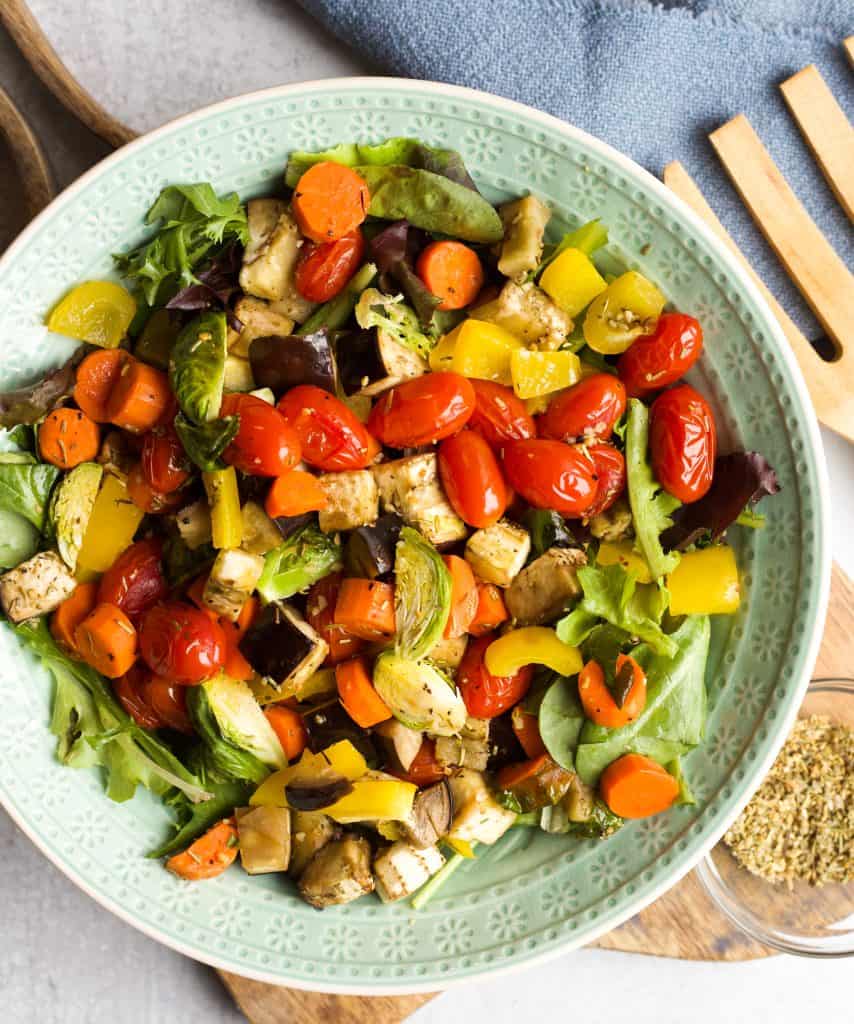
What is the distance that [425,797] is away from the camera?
261 cm

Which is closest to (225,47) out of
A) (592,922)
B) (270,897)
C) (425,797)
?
(425,797)

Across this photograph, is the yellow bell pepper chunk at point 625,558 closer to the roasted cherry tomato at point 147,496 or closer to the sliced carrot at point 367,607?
the sliced carrot at point 367,607

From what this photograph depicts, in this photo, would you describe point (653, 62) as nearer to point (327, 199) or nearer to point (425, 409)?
point (327, 199)

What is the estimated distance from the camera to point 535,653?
2.53 m

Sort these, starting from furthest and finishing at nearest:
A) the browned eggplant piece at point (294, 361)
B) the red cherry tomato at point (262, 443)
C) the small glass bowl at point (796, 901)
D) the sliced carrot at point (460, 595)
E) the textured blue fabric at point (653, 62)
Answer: the small glass bowl at point (796, 901), the textured blue fabric at point (653, 62), the sliced carrot at point (460, 595), the browned eggplant piece at point (294, 361), the red cherry tomato at point (262, 443)

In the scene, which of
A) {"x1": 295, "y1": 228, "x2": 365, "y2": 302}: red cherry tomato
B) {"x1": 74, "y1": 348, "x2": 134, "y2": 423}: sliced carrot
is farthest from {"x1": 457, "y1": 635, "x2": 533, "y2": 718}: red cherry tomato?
{"x1": 74, "y1": 348, "x2": 134, "y2": 423}: sliced carrot

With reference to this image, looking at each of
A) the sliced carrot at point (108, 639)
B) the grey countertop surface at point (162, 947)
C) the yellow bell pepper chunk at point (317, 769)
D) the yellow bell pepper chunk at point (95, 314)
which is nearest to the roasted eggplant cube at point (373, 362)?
the yellow bell pepper chunk at point (95, 314)

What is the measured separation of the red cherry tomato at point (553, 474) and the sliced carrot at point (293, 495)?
501 millimetres

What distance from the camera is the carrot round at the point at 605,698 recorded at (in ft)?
8.17

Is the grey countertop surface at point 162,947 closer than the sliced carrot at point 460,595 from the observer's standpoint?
No

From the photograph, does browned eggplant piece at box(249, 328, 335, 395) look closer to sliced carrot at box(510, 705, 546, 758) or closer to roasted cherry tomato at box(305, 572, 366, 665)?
roasted cherry tomato at box(305, 572, 366, 665)

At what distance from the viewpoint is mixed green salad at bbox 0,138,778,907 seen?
2.42 metres

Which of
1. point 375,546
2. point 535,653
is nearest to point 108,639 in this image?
point 375,546

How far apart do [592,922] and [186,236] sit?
2.09 meters
